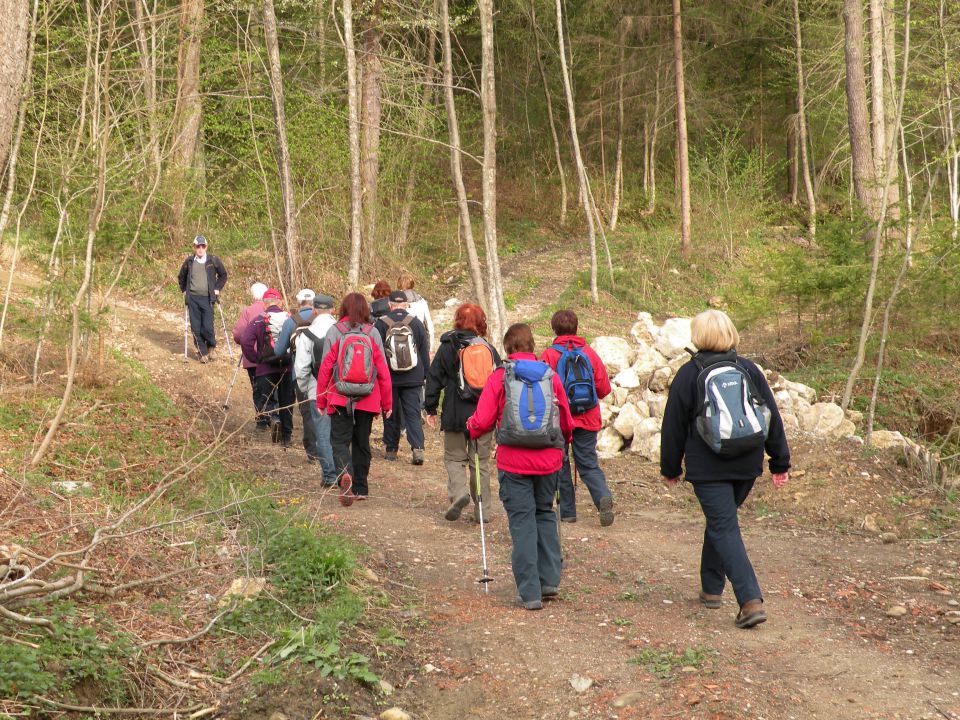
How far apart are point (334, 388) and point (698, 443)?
142 inches

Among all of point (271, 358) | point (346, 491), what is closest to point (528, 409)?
point (346, 491)

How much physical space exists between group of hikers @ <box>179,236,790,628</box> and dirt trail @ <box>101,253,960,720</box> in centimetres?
31

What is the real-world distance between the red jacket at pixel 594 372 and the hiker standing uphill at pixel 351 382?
1.53 metres

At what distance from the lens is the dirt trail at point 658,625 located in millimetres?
4742

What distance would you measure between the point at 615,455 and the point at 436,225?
17512 mm

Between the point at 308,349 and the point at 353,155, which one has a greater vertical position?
the point at 353,155

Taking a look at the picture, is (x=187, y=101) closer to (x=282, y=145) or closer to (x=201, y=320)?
(x=282, y=145)

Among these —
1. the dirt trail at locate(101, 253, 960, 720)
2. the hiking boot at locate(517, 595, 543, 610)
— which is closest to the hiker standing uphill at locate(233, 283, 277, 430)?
the dirt trail at locate(101, 253, 960, 720)

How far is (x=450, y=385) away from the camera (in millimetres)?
8086

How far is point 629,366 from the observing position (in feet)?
41.6

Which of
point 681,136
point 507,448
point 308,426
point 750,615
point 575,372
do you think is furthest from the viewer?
point 681,136

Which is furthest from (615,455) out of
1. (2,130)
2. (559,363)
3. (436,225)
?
(436,225)

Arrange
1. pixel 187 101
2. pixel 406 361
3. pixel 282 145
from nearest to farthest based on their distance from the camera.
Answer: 1. pixel 406 361
2. pixel 187 101
3. pixel 282 145

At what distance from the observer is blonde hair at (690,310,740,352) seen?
5641mm
